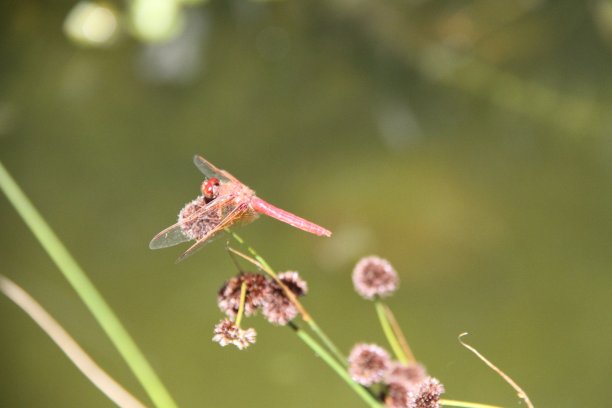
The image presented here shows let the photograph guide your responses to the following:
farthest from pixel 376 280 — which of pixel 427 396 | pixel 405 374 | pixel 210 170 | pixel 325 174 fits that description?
pixel 325 174

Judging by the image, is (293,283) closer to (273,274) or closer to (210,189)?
(273,274)

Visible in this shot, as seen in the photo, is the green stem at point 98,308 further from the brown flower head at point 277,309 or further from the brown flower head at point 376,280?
the brown flower head at point 376,280

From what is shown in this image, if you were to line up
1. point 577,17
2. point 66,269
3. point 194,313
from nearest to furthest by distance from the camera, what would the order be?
point 66,269 < point 194,313 < point 577,17

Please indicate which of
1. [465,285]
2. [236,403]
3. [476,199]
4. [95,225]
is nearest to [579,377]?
[465,285]

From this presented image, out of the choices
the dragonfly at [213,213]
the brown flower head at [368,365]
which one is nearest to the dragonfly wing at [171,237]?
the dragonfly at [213,213]

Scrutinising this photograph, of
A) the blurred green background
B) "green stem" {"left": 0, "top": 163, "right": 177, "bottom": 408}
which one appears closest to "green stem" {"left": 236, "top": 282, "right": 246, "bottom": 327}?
"green stem" {"left": 0, "top": 163, "right": 177, "bottom": 408}

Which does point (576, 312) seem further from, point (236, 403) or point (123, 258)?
point (123, 258)
